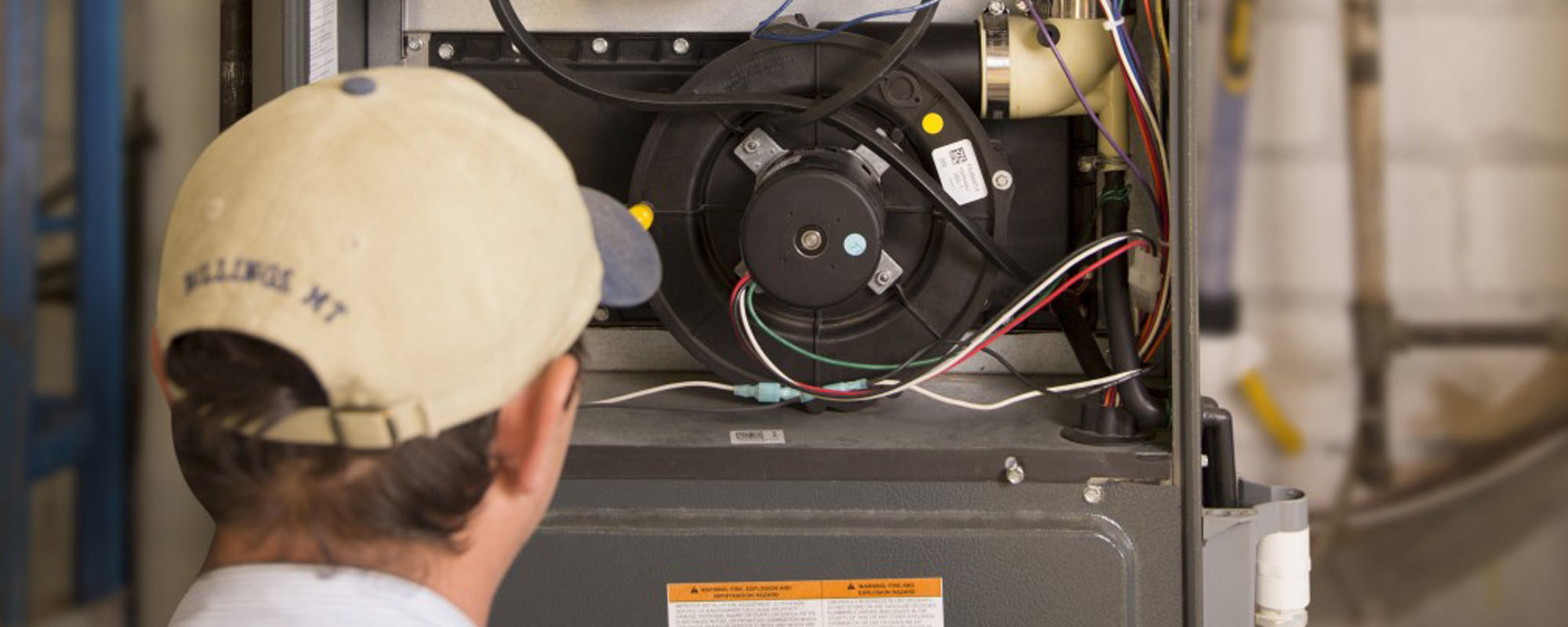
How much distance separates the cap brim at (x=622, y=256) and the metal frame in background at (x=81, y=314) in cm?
129

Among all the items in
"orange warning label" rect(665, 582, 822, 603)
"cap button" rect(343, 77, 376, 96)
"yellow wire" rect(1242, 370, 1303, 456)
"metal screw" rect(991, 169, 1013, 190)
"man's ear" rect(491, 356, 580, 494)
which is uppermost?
"cap button" rect(343, 77, 376, 96)

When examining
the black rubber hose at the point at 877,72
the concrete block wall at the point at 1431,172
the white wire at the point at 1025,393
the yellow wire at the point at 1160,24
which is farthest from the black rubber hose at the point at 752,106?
the concrete block wall at the point at 1431,172

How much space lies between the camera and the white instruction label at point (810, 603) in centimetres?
108

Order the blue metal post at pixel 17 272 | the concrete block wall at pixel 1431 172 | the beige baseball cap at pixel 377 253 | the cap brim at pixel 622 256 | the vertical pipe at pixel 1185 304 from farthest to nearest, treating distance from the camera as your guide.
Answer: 1. the concrete block wall at pixel 1431 172
2. the blue metal post at pixel 17 272
3. the vertical pipe at pixel 1185 304
4. the cap brim at pixel 622 256
5. the beige baseball cap at pixel 377 253

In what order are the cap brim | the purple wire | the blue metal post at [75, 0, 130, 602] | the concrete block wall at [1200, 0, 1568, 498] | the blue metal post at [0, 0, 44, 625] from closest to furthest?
the cap brim → the purple wire → the blue metal post at [0, 0, 44, 625] → the blue metal post at [75, 0, 130, 602] → the concrete block wall at [1200, 0, 1568, 498]

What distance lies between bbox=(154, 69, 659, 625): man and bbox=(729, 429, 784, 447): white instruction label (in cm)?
46

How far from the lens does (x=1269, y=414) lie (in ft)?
7.06

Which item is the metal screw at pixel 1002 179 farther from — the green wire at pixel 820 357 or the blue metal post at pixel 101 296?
the blue metal post at pixel 101 296

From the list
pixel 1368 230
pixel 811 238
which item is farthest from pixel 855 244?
pixel 1368 230

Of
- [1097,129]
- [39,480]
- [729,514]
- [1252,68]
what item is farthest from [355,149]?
[1252,68]

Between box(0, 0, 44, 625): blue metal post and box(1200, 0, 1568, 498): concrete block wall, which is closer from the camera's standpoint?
box(0, 0, 44, 625): blue metal post

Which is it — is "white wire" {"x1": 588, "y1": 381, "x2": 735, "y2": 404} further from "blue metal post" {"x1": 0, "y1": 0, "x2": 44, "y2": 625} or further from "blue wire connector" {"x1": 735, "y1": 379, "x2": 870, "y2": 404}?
"blue metal post" {"x1": 0, "y1": 0, "x2": 44, "y2": 625}

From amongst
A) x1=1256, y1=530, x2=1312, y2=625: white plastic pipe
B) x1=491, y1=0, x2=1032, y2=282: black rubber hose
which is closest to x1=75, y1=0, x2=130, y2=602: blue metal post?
x1=491, y1=0, x2=1032, y2=282: black rubber hose

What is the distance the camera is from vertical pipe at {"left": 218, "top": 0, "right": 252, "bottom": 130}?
4.10 ft
